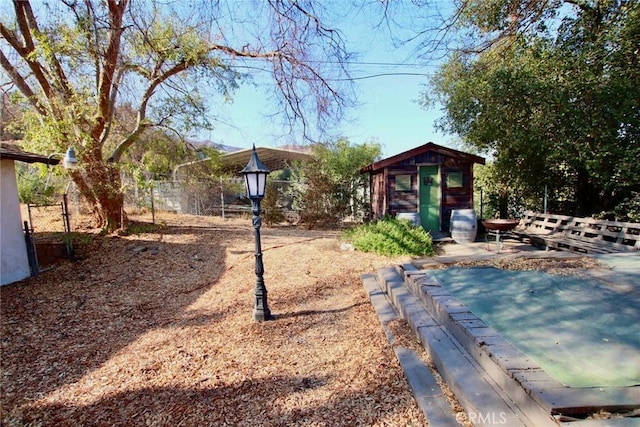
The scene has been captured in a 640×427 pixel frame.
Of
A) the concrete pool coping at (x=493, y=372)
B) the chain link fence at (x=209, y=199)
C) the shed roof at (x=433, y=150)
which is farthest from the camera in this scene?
the chain link fence at (x=209, y=199)

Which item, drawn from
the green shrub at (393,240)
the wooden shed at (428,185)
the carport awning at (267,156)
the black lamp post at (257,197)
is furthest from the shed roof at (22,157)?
the wooden shed at (428,185)

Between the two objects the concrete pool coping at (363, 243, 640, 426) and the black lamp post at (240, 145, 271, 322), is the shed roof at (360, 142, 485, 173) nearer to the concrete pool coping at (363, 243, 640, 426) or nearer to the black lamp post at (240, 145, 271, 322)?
the concrete pool coping at (363, 243, 640, 426)

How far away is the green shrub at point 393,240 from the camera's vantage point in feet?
19.3

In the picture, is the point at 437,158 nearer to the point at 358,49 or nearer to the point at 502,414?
the point at 358,49

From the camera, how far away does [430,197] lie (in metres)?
8.36

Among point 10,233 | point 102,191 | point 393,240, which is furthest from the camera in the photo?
point 102,191

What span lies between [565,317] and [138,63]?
7.99 meters

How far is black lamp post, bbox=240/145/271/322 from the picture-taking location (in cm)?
329

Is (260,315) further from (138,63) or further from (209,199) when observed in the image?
(209,199)

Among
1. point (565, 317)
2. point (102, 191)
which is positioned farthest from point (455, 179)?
point (102, 191)

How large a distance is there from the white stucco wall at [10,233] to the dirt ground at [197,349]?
0.88ft

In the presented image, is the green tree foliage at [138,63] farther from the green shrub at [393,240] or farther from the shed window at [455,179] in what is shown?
Result: the shed window at [455,179]

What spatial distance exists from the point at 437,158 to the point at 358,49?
4.91 m

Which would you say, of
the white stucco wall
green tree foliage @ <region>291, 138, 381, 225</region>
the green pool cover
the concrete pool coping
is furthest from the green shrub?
the white stucco wall
